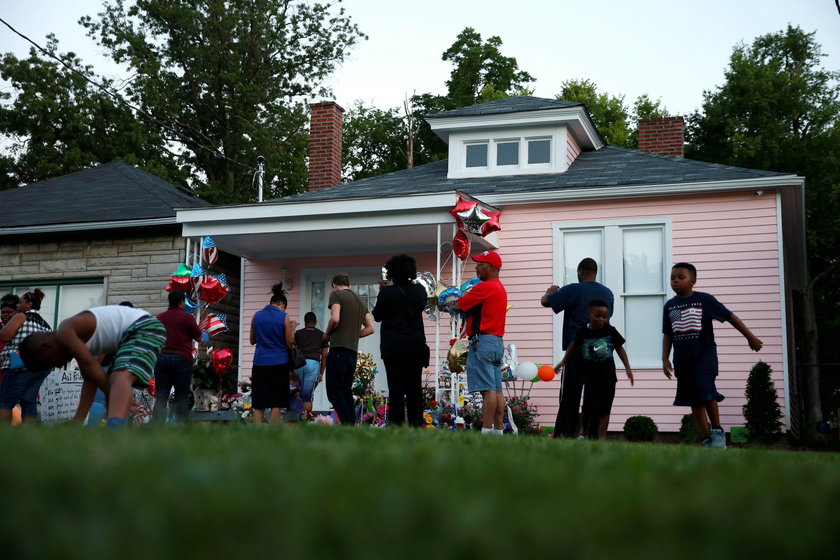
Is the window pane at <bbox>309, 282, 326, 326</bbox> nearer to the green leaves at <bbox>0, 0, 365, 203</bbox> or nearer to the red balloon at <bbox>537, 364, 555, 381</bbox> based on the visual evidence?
the red balloon at <bbox>537, 364, 555, 381</bbox>

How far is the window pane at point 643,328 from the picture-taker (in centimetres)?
1311

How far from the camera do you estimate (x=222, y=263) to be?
16500mm

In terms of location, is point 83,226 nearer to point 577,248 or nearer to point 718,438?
point 577,248

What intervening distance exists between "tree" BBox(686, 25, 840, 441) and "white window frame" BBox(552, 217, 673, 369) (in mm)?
13757

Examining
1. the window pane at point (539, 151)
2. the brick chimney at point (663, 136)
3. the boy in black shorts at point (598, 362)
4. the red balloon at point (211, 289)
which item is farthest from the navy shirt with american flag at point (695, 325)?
the brick chimney at point (663, 136)

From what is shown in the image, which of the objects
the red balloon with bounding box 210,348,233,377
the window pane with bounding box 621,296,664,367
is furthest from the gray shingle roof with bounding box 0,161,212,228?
the window pane with bounding box 621,296,664,367

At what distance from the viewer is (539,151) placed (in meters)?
15.9

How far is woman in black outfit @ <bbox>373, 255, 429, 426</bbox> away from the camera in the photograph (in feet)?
26.5

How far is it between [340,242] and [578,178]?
3937 millimetres

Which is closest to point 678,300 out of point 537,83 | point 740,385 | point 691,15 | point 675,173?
point 740,385

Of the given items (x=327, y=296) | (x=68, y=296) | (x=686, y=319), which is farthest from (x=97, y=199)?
(x=686, y=319)

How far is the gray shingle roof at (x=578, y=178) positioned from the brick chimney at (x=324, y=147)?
4.33 ft

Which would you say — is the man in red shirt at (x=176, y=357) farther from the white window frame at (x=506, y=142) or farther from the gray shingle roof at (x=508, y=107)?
the gray shingle roof at (x=508, y=107)

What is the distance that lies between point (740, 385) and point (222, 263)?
8974 millimetres
